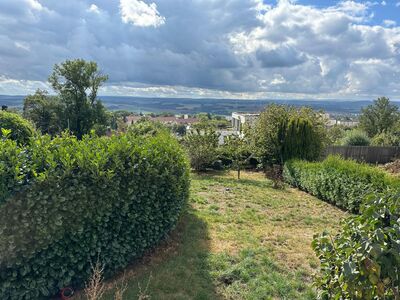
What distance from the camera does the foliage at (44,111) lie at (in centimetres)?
2945

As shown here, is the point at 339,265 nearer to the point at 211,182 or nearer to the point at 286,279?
the point at 286,279

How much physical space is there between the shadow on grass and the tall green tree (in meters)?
26.8

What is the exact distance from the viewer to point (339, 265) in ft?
5.70

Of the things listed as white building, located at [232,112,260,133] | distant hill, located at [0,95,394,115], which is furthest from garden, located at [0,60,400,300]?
distant hill, located at [0,95,394,115]

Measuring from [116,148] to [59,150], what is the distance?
63 centimetres

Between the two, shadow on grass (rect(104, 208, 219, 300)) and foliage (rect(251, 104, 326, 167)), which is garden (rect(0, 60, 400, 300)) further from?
foliage (rect(251, 104, 326, 167))

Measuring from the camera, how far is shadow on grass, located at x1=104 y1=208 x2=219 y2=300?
3258 mm

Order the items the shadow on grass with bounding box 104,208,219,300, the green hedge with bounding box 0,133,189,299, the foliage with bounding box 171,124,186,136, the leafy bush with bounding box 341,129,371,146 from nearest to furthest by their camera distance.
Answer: the green hedge with bounding box 0,133,189,299 < the shadow on grass with bounding box 104,208,219,300 < the foliage with bounding box 171,124,186,136 < the leafy bush with bounding box 341,129,371,146

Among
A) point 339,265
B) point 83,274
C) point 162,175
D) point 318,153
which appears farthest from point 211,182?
point 339,265

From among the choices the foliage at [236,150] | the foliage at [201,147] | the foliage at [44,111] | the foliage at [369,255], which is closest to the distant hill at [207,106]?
the foliage at [44,111]

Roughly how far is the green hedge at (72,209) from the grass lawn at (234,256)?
1.55ft

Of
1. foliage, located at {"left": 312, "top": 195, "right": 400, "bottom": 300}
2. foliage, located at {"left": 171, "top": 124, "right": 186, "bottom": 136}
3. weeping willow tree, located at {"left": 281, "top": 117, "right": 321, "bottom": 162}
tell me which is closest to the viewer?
foliage, located at {"left": 312, "top": 195, "right": 400, "bottom": 300}

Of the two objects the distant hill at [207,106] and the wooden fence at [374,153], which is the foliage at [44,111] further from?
the wooden fence at [374,153]

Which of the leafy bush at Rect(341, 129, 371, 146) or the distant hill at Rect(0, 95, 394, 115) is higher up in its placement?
the distant hill at Rect(0, 95, 394, 115)
